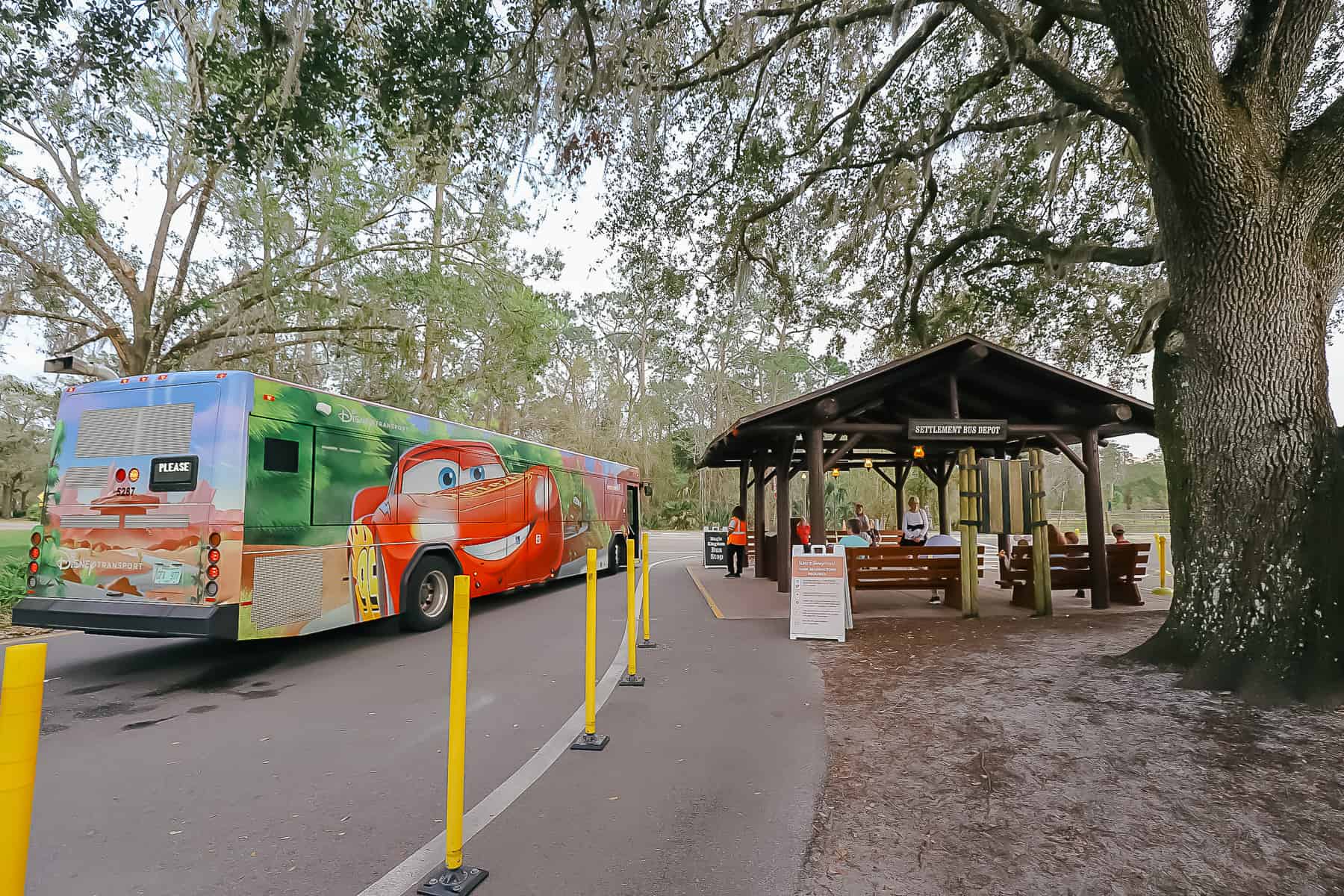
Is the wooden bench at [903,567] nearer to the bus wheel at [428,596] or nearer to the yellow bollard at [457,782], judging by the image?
the bus wheel at [428,596]

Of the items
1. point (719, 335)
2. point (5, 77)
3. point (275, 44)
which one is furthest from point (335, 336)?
point (719, 335)

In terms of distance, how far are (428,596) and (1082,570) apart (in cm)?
1001

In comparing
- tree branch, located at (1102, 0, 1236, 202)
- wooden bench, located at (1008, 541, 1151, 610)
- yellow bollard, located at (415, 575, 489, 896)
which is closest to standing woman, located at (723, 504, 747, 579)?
wooden bench, located at (1008, 541, 1151, 610)

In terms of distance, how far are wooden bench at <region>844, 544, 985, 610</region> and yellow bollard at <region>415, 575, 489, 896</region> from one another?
7.91m

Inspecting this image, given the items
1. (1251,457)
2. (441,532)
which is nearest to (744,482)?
(441,532)

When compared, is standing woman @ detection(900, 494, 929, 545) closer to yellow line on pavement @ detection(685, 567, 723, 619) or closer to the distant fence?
yellow line on pavement @ detection(685, 567, 723, 619)

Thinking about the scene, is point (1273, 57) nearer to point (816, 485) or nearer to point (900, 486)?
point (816, 485)

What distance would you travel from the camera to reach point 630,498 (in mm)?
19000

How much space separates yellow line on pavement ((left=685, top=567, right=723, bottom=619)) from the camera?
10.7 meters

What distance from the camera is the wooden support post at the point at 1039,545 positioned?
10.0 meters

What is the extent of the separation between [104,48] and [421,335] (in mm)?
10675

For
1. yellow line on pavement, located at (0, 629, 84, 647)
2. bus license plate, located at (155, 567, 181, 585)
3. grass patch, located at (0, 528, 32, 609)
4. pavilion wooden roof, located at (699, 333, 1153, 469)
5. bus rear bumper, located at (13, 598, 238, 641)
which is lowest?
yellow line on pavement, located at (0, 629, 84, 647)

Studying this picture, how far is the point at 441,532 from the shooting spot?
9.34 meters

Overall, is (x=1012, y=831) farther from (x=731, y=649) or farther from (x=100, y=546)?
(x=100, y=546)
